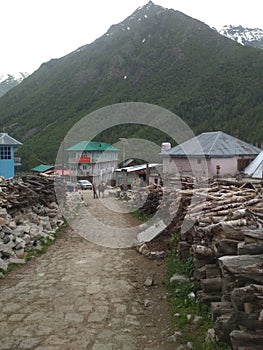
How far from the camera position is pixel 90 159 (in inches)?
2119

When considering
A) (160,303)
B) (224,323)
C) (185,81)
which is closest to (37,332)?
(160,303)

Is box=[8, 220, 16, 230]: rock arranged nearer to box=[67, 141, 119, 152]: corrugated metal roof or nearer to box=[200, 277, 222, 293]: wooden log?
box=[200, 277, 222, 293]: wooden log

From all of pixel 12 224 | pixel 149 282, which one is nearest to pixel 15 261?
pixel 12 224

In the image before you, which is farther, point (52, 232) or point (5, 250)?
point (52, 232)

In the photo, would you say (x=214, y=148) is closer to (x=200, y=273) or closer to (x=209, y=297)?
(x=200, y=273)

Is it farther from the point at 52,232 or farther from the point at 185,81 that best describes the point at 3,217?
the point at 185,81

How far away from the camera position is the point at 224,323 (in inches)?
181

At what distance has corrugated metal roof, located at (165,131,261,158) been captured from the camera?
2461 centimetres

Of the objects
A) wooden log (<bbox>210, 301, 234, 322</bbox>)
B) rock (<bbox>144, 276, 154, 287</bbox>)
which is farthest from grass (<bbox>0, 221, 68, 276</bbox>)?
wooden log (<bbox>210, 301, 234, 322</bbox>)

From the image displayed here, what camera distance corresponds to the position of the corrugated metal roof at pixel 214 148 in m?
24.6

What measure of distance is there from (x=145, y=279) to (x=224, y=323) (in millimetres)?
3631

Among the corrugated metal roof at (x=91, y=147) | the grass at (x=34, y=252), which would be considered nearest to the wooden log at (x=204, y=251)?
the grass at (x=34, y=252)

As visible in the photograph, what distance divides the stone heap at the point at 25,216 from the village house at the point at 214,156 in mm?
→ 10674

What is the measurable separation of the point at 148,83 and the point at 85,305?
285 feet
